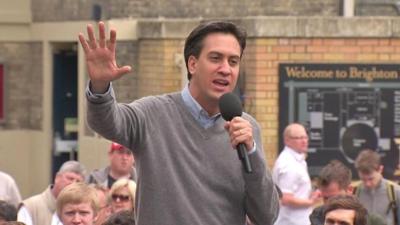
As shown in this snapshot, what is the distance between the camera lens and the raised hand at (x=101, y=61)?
16.2 feet

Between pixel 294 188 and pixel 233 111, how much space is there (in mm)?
7084

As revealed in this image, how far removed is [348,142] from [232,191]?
9.72 meters

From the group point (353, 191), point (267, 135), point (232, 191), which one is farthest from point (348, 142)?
point (232, 191)

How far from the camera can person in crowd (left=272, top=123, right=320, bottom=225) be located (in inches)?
468

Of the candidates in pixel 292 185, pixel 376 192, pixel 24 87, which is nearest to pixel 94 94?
pixel 376 192

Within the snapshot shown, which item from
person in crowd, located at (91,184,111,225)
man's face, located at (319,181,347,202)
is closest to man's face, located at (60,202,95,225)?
person in crowd, located at (91,184,111,225)

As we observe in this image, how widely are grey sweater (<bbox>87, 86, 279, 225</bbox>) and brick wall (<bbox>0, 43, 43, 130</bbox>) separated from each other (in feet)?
46.2

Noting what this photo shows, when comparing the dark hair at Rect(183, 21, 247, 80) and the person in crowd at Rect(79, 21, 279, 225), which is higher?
the dark hair at Rect(183, 21, 247, 80)

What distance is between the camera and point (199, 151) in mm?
5203

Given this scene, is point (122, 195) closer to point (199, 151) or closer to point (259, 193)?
point (199, 151)

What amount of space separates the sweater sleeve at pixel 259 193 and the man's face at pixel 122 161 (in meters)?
6.27

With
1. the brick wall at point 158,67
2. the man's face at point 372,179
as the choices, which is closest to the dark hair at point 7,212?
the man's face at point 372,179

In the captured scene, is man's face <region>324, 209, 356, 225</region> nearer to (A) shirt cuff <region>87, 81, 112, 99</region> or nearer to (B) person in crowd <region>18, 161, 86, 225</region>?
(A) shirt cuff <region>87, 81, 112, 99</region>

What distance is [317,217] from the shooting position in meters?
7.80
